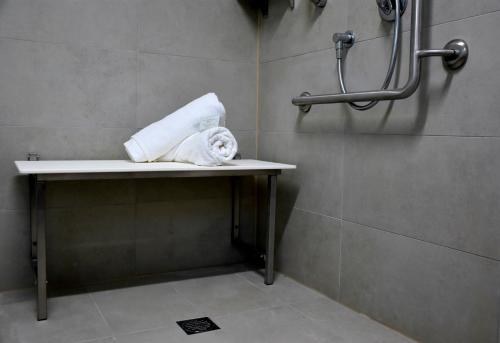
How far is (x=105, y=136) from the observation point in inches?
84.4

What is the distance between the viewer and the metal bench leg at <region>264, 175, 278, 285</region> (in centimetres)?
211

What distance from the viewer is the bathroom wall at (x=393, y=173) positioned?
142cm

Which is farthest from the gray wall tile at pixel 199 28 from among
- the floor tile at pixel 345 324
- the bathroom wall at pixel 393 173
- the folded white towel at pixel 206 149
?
the floor tile at pixel 345 324

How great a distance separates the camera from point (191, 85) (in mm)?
2324

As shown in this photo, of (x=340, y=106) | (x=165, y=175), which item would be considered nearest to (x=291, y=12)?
(x=340, y=106)

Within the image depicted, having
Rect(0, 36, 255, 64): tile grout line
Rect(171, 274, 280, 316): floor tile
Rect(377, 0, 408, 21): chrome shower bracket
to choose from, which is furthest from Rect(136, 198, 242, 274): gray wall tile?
Rect(377, 0, 408, 21): chrome shower bracket

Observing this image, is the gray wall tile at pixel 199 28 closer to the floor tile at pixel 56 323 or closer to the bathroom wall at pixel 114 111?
the bathroom wall at pixel 114 111

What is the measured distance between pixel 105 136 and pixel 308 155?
Result: 2.96 feet

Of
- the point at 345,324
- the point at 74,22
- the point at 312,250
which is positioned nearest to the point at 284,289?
the point at 312,250

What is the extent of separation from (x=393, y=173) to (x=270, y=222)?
63 cm

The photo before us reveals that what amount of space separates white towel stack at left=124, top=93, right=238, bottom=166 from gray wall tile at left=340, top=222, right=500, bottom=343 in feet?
1.96

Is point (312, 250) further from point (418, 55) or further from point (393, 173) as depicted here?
point (418, 55)

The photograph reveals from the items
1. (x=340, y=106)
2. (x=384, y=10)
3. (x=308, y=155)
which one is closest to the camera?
(x=384, y=10)

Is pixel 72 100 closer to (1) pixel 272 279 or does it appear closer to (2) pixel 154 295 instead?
(2) pixel 154 295
